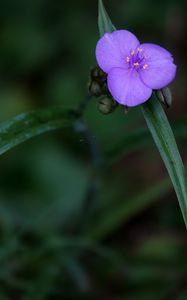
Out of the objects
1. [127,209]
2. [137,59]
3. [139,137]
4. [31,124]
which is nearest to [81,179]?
[127,209]

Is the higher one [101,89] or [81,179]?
[101,89]

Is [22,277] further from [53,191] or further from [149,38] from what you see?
[149,38]

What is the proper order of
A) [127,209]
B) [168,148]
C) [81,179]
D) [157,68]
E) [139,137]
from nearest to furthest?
[168,148] → [157,68] → [139,137] → [127,209] → [81,179]

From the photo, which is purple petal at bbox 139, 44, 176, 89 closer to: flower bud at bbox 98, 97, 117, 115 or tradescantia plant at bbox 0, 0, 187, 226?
tradescantia plant at bbox 0, 0, 187, 226

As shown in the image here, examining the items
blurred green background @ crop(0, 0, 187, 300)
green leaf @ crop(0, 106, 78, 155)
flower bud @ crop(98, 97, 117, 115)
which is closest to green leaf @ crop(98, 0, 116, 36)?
flower bud @ crop(98, 97, 117, 115)

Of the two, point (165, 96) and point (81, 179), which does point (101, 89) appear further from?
point (81, 179)

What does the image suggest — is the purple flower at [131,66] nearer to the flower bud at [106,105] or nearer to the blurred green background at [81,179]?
the flower bud at [106,105]

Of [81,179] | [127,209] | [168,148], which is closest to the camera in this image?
[168,148]
